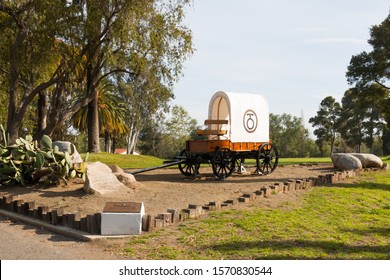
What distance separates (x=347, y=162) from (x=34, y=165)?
12128 mm

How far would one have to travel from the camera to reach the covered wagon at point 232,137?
1534 cm

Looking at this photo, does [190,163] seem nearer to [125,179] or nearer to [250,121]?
[250,121]

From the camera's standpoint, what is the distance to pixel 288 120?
3295 inches

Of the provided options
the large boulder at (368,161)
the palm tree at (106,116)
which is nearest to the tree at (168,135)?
the palm tree at (106,116)

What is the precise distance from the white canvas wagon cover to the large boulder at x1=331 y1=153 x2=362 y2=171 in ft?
13.8

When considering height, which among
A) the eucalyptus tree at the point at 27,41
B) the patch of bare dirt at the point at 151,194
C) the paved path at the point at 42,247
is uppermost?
the eucalyptus tree at the point at 27,41

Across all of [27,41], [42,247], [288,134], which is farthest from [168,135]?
[42,247]

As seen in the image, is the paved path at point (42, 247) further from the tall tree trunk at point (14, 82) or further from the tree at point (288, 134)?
the tree at point (288, 134)

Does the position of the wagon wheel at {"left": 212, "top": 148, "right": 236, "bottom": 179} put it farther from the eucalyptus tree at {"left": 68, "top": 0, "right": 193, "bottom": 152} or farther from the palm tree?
the palm tree

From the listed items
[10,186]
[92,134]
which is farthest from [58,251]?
[92,134]

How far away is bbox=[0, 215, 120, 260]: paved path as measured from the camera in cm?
720

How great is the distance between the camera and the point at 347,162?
1884 centimetres

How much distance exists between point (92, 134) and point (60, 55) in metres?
10.9

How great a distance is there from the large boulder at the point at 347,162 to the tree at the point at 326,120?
177ft
